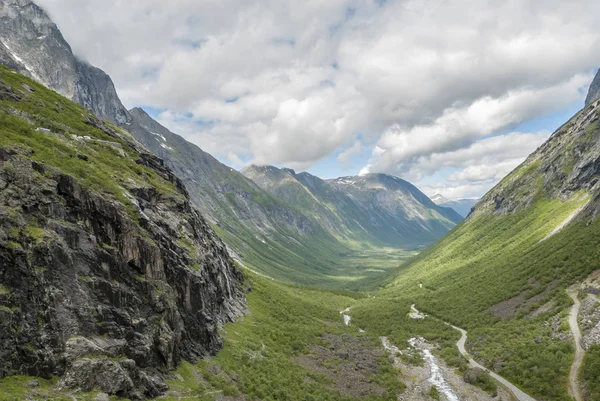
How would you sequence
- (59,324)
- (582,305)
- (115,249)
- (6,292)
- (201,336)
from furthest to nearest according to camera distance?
(582,305)
(201,336)
(115,249)
(59,324)
(6,292)

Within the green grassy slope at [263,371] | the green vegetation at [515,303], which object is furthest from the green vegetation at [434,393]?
the green vegetation at [515,303]

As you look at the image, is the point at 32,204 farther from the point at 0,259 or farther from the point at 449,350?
the point at 449,350

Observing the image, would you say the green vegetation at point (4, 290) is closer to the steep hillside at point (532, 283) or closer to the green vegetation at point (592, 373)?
the green vegetation at point (592, 373)

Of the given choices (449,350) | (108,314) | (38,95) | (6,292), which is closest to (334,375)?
(449,350)

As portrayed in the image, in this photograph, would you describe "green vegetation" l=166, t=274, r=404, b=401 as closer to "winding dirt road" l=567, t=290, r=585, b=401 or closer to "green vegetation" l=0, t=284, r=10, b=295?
"green vegetation" l=0, t=284, r=10, b=295

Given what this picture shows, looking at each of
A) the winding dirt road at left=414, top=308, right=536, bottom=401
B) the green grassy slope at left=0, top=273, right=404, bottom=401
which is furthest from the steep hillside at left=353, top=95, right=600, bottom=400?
the green grassy slope at left=0, top=273, right=404, bottom=401
